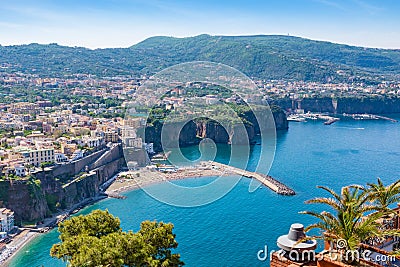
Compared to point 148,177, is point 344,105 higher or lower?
higher

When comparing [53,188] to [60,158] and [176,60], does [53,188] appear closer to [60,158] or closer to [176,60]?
[60,158]

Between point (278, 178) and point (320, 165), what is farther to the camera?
point (320, 165)

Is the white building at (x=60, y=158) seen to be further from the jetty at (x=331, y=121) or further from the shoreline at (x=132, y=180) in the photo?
the jetty at (x=331, y=121)

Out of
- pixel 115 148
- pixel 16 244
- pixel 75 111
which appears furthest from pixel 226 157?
pixel 16 244

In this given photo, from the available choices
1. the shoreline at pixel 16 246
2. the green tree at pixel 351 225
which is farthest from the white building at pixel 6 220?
the green tree at pixel 351 225

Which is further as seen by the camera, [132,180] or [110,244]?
[132,180]

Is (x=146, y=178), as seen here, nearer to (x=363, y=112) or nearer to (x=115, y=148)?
(x=115, y=148)

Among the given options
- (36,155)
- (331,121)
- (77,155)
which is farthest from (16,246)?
(331,121)
